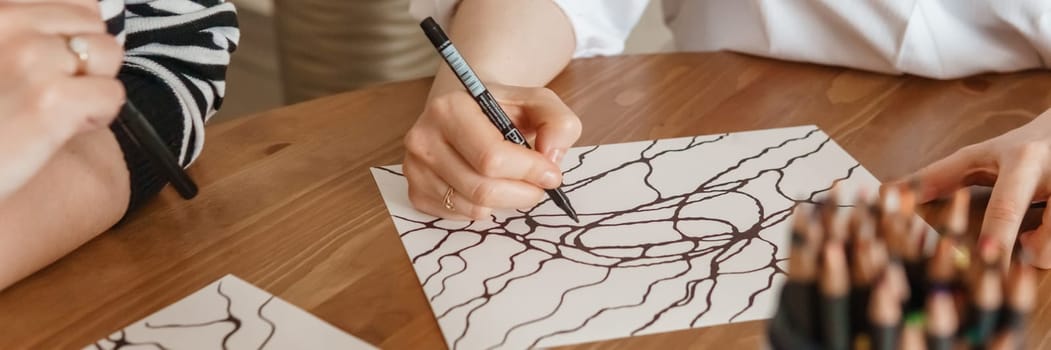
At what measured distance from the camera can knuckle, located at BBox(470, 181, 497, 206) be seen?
0.69 m

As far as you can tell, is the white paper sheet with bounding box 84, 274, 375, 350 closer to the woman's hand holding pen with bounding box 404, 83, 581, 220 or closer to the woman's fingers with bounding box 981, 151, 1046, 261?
the woman's hand holding pen with bounding box 404, 83, 581, 220

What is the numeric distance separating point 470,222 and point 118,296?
226 millimetres

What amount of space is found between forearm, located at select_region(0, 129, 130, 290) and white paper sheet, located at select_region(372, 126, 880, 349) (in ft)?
0.60

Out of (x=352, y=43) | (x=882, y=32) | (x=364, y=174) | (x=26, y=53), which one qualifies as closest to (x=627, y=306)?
(x=364, y=174)

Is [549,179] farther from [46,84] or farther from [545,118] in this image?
[46,84]

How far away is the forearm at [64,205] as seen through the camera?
0.63 meters

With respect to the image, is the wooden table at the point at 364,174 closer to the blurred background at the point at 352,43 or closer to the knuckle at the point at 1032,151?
the knuckle at the point at 1032,151

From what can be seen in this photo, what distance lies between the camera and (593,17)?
99 cm

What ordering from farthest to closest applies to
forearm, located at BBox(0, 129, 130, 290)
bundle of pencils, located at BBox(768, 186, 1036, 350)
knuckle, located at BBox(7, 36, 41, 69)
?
1. forearm, located at BBox(0, 129, 130, 290)
2. knuckle, located at BBox(7, 36, 41, 69)
3. bundle of pencils, located at BBox(768, 186, 1036, 350)

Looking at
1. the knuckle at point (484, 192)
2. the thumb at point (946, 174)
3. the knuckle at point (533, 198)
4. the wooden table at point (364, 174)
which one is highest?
the thumb at point (946, 174)

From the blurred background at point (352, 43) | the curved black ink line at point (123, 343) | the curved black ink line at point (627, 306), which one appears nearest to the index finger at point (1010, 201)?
the curved black ink line at point (627, 306)

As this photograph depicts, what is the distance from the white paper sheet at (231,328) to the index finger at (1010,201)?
0.40m

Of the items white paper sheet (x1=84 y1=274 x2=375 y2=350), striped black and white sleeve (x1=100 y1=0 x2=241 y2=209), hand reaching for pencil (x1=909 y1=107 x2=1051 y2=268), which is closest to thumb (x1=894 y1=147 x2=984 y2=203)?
hand reaching for pencil (x1=909 y1=107 x2=1051 y2=268)

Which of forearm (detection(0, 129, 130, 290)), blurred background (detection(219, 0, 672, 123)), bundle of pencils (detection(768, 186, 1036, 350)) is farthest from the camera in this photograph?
blurred background (detection(219, 0, 672, 123))
